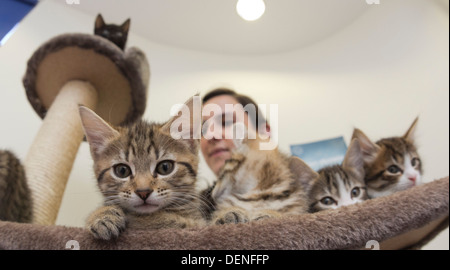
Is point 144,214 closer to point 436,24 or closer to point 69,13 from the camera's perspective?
point 69,13

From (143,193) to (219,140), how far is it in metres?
0.24

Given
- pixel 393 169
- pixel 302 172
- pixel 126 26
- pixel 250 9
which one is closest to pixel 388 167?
pixel 393 169

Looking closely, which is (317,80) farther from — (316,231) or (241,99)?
(316,231)

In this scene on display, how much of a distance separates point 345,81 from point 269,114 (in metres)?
0.22

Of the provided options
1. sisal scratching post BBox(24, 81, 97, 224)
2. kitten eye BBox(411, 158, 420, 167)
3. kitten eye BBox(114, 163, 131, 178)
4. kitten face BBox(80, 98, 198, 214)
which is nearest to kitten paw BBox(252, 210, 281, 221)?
kitten face BBox(80, 98, 198, 214)

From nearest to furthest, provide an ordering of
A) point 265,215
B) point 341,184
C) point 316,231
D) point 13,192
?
point 316,231 < point 265,215 < point 341,184 < point 13,192

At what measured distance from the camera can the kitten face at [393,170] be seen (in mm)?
700

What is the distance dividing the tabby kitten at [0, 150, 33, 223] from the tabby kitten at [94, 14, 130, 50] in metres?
0.39

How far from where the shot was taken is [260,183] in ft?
2.10

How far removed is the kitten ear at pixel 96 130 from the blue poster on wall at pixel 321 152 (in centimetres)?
37

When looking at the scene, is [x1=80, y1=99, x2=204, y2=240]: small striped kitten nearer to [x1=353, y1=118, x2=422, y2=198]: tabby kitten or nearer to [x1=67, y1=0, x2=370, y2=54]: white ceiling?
[x1=67, y1=0, x2=370, y2=54]: white ceiling

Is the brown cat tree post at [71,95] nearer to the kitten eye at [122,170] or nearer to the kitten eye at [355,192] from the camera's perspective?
the kitten eye at [122,170]

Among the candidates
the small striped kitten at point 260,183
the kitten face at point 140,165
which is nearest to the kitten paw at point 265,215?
the small striped kitten at point 260,183

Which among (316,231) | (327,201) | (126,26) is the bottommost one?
(316,231)
